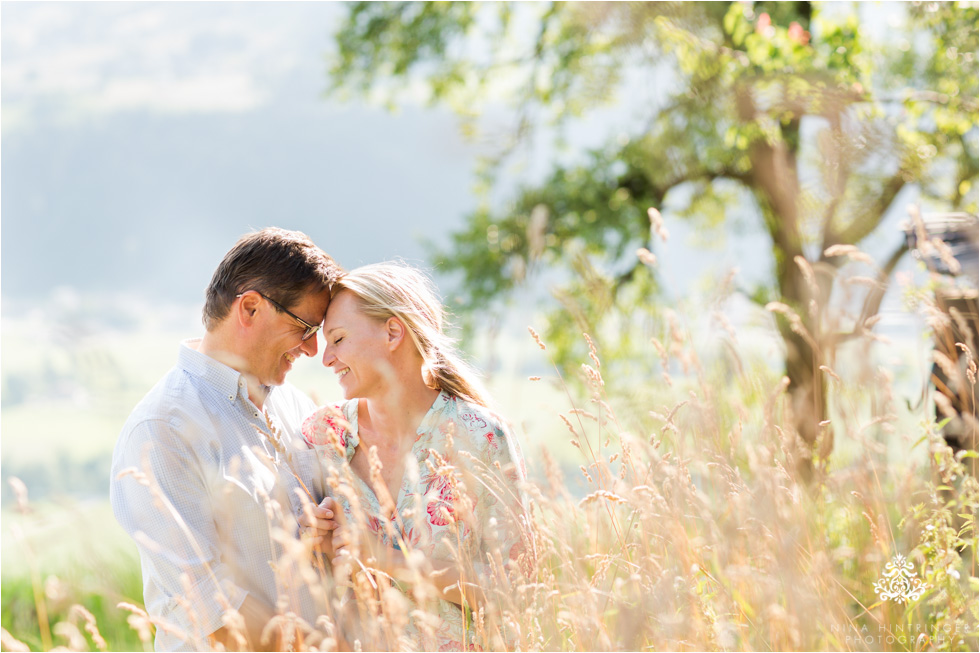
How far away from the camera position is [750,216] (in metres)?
8.11

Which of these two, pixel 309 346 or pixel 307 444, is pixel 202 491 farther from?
pixel 309 346

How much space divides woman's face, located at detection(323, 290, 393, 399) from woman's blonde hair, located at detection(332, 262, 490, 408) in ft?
0.13

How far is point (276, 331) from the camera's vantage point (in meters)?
2.41

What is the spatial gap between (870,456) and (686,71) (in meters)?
4.88

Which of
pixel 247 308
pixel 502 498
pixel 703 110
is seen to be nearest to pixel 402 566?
pixel 502 498

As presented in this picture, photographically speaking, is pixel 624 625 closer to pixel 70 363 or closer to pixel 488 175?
pixel 70 363

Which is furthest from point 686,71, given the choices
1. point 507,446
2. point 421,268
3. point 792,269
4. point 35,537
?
point 35,537

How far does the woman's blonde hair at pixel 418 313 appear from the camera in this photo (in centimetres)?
237

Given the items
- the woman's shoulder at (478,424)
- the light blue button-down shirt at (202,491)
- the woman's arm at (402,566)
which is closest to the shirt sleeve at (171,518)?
the light blue button-down shirt at (202,491)

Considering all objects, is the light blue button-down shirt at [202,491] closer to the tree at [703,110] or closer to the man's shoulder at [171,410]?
the man's shoulder at [171,410]

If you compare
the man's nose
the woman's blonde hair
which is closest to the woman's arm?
the woman's blonde hair

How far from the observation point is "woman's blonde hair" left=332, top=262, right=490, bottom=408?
237 centimetres

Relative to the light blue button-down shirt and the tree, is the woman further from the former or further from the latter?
the tree

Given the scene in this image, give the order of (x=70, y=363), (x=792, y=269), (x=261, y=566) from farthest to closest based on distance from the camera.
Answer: (x=792, y=269), (x=261, y=566), (x=70, y=363)
